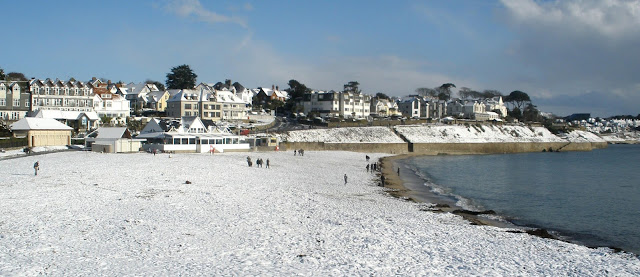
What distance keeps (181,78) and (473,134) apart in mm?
64612

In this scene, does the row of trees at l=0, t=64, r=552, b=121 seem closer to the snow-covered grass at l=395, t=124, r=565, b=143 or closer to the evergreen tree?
the evergreen tree

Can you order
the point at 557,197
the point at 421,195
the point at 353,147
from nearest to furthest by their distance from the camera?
the point at 421,195, the point at 557,197, the point at 353,147

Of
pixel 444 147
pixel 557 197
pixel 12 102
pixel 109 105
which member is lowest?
pixel 557 197

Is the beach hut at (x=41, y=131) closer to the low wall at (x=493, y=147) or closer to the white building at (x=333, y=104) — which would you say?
the low wall at (x=493, y=147)

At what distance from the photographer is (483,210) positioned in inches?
1017

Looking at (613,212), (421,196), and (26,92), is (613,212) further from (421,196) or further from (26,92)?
(26,92)

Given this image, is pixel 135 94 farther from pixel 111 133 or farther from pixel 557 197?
pixel 557 197

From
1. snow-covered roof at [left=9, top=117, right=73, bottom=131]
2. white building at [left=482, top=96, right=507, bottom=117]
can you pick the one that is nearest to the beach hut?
snow-covered roof at [left=9, top=117, right=73, bottom=131]

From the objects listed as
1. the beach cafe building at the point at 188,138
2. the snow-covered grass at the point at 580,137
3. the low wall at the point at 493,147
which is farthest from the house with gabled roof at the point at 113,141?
the snow-covered grass at the point at 580,137

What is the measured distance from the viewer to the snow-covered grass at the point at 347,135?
71.5 m

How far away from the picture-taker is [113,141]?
146ft

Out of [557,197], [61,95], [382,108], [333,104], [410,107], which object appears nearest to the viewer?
[557,197]

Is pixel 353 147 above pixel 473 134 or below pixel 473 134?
below

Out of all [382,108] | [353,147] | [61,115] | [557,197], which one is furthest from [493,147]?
[61,115]
